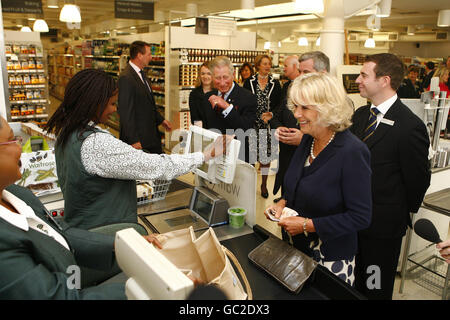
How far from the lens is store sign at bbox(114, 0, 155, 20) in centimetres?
799

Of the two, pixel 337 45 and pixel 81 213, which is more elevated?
pixel 337 45

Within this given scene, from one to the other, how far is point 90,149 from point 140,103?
2.67m

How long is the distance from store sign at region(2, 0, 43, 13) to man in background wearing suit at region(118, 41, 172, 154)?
4.09m

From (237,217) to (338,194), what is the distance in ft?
2.31

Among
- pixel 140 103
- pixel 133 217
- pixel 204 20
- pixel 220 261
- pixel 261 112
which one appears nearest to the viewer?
pixel 220 261

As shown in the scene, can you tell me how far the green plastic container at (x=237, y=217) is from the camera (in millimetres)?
2248

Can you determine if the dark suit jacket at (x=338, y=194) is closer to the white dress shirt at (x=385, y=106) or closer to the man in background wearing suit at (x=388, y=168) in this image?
the man in background wearing suit at (x=388, y=168)

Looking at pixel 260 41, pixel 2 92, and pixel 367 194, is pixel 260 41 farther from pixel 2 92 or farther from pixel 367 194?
pixel 367 194

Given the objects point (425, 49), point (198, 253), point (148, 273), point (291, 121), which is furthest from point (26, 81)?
point (425, 49)

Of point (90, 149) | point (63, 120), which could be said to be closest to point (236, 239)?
point (90, 149)

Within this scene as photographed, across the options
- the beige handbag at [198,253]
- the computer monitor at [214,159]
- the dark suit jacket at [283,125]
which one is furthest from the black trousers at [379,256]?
the dark suit jacket at [283,125]

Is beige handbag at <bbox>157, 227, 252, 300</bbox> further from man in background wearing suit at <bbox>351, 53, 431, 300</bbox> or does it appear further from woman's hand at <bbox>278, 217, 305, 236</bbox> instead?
man in background wearing suit at <bbox>351, 53, 431, 300</bbox>

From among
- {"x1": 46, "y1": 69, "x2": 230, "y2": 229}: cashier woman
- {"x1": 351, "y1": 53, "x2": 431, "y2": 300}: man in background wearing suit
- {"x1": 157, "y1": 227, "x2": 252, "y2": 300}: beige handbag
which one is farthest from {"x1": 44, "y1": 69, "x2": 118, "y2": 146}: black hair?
{"x1": 351, "y1": 53, "x2": 431, "y2": 300}: man in background wearing suit

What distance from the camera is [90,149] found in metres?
1.74
